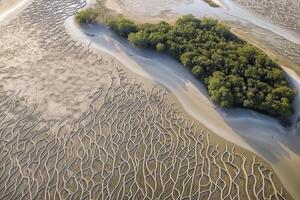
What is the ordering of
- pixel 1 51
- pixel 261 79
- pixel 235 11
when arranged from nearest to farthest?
pixel 261 79
pixel 1 51
pixel 235 11

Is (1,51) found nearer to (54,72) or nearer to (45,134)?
(54,72)

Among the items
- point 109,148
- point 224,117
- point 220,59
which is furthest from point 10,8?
point 224,117

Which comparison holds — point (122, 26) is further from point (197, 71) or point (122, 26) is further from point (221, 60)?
point (221, 60)

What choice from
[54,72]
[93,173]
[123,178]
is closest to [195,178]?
[123,178]

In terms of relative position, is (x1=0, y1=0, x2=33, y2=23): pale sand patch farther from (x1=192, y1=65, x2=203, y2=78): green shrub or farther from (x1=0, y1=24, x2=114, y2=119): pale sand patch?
(x1=192, y1=65, x2=203, y2=78): green shrub

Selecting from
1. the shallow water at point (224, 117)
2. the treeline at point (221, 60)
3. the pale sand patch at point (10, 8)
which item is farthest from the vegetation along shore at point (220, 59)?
the pale sand patch at point (10, 8)

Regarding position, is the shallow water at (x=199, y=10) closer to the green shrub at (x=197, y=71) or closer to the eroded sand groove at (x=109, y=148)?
the eroded sand groove at (x=109, y=148)

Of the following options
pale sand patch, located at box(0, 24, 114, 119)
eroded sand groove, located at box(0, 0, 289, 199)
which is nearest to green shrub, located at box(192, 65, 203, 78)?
eroded sand groove, located at box(0, 0, 289, 199)
